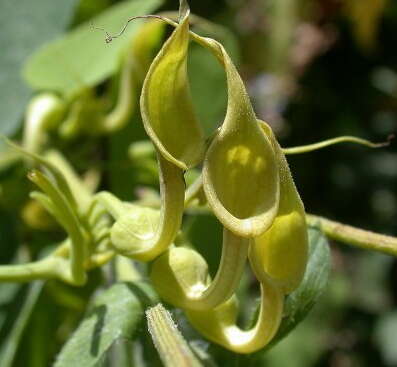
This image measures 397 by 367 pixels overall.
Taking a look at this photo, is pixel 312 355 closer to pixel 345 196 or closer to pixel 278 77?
pixel 345 196

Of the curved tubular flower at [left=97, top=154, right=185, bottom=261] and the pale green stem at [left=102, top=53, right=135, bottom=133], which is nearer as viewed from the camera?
the curved tubular flower at [left=97, top=154, right=185, bottom=261]

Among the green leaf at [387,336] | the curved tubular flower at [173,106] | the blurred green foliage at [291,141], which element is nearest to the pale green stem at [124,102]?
the blurred green foliage at [291,141]

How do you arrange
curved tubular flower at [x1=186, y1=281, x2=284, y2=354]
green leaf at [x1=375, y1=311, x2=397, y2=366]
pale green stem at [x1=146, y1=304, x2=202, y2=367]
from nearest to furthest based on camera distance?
pale green stem at [x1=146, y1=304, x2=202, y2=367] → curved tubular flower at [x1=186, y1=281, x2=284, y2=354] → green leaf at [x1=375, y1=311, x2=397, y2=366]

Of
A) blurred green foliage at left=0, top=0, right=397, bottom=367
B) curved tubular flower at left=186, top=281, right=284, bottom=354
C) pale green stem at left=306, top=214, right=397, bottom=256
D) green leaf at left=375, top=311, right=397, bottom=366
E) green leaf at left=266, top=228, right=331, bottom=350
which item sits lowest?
green leaf at left=375, top=311, right=397, bottom=366

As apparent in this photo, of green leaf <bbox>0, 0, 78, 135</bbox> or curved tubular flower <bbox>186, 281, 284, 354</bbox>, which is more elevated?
curved tubular flower <bbox>186, 281, 284, 354</bbox>

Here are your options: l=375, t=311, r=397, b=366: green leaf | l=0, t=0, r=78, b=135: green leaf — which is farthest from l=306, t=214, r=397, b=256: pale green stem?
l=375, t=311, r=397, b=366: green leaf

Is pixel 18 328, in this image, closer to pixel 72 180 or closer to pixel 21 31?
pixel 72 180

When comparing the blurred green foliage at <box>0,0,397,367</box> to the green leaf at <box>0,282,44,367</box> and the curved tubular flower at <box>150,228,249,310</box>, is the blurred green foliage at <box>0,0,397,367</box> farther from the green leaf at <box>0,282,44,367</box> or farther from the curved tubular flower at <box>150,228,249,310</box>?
the curved tubular flower at <box>150,228,249,310</box>
